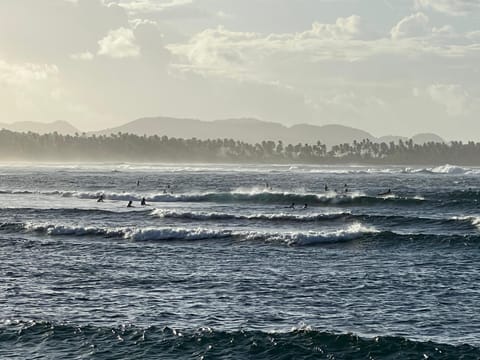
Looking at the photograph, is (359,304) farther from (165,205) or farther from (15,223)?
(165,205)

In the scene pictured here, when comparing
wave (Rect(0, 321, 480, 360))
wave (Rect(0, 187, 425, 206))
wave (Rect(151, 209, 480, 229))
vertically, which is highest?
wave (Rect(0, 187, 425, 206))

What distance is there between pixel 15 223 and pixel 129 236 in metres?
11.4

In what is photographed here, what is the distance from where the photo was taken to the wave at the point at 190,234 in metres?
49.1

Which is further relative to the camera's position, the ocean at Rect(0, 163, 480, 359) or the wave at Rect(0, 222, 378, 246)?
the wave at Rect(0, 222, 378, 246)

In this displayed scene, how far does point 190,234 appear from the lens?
169 ft

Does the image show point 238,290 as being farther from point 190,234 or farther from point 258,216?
point 258,216

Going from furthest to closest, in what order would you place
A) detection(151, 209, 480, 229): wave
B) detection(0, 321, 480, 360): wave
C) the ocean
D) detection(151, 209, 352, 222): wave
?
detection(151, 209, 352, 222): wave < detection(151, 209, 480, 229): wave < the ocean < detection(0, 321, 480, 360): wave

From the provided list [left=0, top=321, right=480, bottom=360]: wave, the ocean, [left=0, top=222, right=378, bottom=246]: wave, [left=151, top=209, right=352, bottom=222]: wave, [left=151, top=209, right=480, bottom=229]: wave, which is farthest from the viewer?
[left=151, top=209, right=352, bottom=222]: wave

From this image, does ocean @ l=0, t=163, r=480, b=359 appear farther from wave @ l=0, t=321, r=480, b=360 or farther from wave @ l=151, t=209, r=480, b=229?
wave @ l=151, t=209, r=480, b=229

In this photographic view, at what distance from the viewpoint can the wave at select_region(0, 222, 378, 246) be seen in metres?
49.1

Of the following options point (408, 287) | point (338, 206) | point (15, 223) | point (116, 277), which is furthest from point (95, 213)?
point (408, 287)

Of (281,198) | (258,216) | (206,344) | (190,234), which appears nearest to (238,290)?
(206,344)

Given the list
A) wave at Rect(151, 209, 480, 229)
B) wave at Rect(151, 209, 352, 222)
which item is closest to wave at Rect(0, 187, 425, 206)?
wave at Rect(151, 209, 480, 229)

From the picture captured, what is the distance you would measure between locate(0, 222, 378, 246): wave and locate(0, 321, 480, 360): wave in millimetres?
23993
